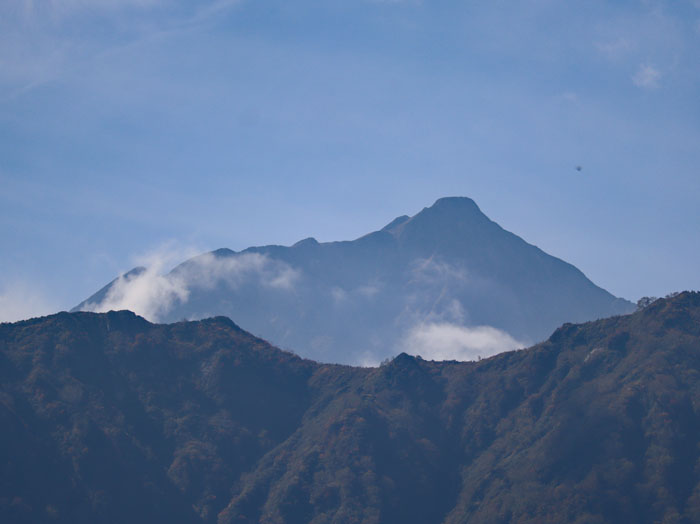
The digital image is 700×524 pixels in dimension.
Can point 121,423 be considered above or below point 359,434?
above

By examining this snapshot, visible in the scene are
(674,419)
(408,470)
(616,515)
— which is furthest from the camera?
(408,470)

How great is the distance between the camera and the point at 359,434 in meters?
175

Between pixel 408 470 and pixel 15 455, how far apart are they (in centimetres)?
7624

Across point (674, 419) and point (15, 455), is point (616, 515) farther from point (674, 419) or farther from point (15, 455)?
point (15, 455)

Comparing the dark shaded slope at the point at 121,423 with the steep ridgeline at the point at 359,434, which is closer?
the steep ridgeline at the point at 359,434

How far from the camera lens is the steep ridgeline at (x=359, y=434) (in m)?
149

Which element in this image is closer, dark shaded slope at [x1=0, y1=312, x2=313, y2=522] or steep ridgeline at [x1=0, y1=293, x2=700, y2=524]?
steep ridgeline at [x1=0, y1=293, x2=700, y2=524]

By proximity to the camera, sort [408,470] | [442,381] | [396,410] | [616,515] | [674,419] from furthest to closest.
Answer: [442,381]
[396,410]
[408,470]
[674,419]
[616,515]

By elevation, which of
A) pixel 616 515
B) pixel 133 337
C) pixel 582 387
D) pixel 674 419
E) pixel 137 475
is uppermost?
pixel 133 337

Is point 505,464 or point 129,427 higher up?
point 129,427

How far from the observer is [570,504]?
143000mm

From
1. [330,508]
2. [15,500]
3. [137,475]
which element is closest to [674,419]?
[330,508]

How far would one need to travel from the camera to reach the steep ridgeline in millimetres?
148750

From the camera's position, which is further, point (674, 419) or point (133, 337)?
point (133, 337)
